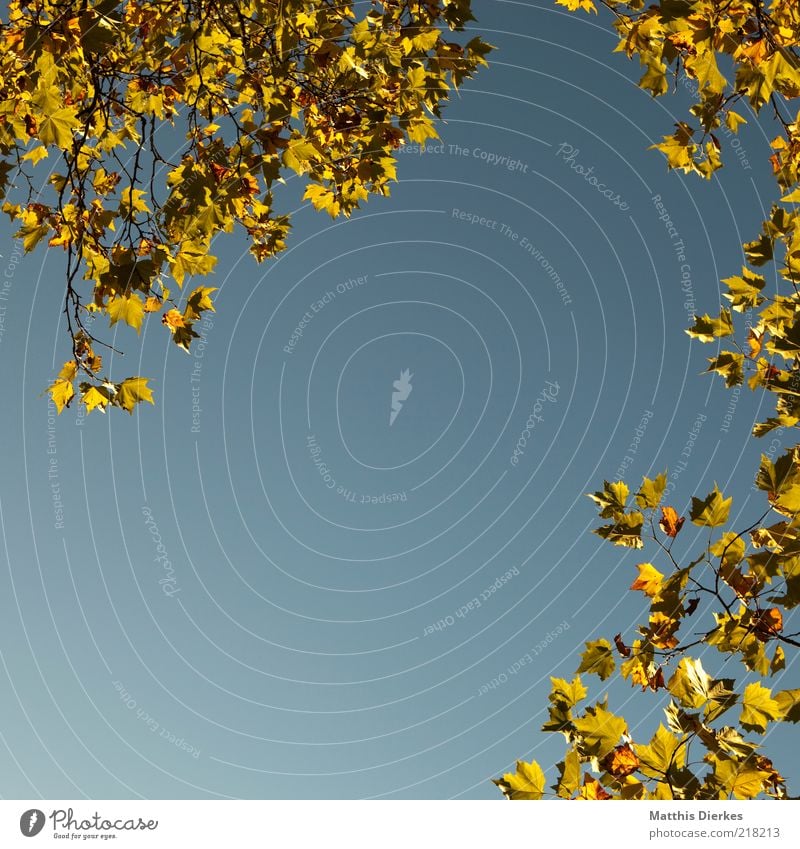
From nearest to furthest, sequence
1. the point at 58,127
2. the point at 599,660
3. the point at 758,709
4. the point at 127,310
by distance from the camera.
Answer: the point at 758,709 → the point at 599,660 → the point at 58,127 → the point at 127,310

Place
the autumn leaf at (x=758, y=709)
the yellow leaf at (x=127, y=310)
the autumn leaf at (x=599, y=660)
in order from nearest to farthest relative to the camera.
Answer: the autumn leaf at (x=758, y=709), the autumn leaf at (x=599, y=660), the yellow leaf at (x=127, y=310)

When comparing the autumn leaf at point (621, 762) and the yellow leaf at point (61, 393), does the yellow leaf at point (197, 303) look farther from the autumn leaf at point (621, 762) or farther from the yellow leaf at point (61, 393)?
the autumn leaf at point (621, 762)

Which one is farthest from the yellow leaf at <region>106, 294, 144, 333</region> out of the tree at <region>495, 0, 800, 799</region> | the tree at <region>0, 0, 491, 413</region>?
the tree at <region>495, 0, 800, 799</region>

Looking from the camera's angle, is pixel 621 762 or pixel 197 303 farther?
pixel 197 303

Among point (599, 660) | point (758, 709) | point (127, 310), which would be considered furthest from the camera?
point (127, 310)

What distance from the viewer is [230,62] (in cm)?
566

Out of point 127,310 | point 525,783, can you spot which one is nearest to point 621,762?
point 525,783

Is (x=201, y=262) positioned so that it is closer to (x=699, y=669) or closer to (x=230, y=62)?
(x=230, y=62)

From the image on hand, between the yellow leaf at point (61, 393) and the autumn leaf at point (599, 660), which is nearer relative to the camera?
the autumn leaf at point (599, 660)

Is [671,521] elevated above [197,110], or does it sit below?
below

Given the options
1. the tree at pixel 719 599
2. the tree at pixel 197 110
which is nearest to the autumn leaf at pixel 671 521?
the tree at pixel 719 599

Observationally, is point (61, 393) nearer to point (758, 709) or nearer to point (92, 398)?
point (92, 398)

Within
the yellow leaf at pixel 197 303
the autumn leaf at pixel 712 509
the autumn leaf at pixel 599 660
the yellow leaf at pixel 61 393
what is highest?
the yellow leaf at pixel 197 303
